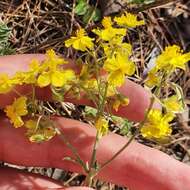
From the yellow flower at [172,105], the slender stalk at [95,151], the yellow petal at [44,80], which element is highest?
the yellow petal at [44,80]

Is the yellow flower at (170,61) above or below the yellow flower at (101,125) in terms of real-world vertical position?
above

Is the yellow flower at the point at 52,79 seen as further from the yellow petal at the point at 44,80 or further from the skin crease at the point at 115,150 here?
the skin crease at the point at 115,150

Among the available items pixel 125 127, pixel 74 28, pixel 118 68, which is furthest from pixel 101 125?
pixel 74 28

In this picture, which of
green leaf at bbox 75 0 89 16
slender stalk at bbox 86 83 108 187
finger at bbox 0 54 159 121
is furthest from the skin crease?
green leaf at bbox 75 0 89 16

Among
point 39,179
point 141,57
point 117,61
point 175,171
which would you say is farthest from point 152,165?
point 141,57

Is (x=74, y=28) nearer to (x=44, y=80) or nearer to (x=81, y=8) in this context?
(x=81, y=8)

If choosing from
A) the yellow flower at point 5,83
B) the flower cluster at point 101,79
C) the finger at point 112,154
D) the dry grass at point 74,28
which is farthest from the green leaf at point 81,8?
the yellow flower at point 5,83
